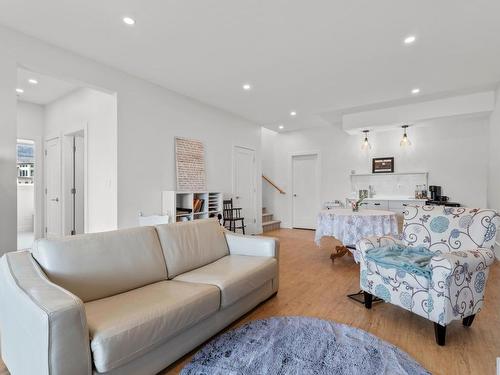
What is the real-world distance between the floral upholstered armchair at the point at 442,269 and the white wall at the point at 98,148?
3284 mm

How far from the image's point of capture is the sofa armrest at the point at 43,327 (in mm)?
1190

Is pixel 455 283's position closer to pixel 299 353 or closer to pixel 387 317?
pixel 387 317

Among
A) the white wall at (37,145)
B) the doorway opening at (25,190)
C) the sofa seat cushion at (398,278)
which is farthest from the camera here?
the doorway opening at (25,190)

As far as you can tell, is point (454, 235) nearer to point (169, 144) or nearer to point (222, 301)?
point (222, 301)

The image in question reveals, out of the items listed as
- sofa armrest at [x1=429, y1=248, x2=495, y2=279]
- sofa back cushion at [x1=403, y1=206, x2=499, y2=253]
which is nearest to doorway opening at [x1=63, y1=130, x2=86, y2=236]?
sofa back cushion at [x1=403, y1=206, x2=499, y2=253]

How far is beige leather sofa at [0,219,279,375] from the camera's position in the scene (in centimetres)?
125

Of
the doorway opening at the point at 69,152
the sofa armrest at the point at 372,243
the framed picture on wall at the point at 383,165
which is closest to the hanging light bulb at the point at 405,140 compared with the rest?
the framed picture on wall at the point at 383,165

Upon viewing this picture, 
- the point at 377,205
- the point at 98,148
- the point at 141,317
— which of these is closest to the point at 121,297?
the point at 141,317

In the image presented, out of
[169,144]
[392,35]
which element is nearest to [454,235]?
[392,35]

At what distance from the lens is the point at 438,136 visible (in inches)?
220

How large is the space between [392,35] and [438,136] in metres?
3.76

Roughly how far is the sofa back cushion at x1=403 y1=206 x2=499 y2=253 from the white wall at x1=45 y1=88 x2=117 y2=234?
3.58 meters

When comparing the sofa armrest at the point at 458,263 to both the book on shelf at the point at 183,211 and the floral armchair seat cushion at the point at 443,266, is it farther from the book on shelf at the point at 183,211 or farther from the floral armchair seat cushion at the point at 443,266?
the book on shelf at the point at 183,211

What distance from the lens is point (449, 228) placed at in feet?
7.81
